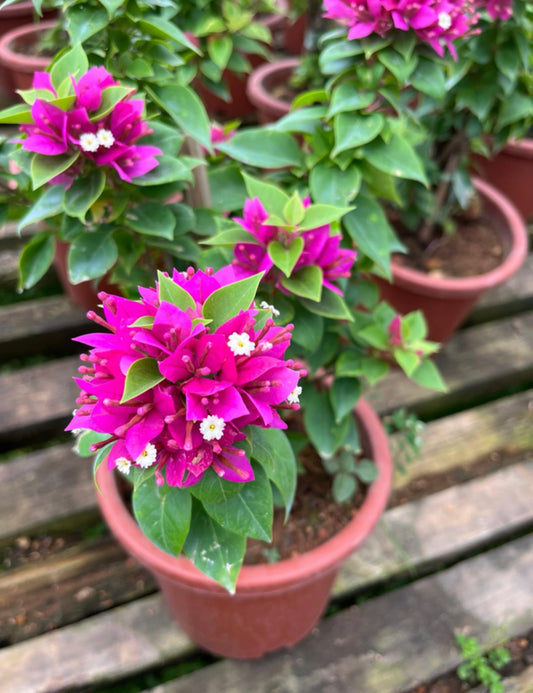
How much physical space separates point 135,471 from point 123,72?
0.52 metres

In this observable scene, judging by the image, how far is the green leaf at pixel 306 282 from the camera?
65 centimetres

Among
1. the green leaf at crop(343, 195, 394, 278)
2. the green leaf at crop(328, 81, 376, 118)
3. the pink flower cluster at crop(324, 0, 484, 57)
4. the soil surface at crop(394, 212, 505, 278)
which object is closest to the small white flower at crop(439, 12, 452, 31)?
the pink flower cluster at crop(324, 0, 484, 57)

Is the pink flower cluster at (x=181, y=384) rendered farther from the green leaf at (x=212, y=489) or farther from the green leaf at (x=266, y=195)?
the green leaf at (x=266, y=195)

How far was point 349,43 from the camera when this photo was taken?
0.76 m

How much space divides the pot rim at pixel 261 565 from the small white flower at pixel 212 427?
0.41 m

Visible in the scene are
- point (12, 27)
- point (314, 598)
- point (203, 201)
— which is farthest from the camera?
point (12, 27)

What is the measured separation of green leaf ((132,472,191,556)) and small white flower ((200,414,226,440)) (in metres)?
0.16

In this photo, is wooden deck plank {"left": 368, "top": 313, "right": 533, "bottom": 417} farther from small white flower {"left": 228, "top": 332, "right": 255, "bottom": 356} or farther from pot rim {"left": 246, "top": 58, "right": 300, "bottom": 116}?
small white flower {"left": 228, "top": 332, "right": 255, "bottom": 356}

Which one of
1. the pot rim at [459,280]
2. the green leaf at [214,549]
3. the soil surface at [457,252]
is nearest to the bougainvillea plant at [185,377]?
the green leaf at [214,549]

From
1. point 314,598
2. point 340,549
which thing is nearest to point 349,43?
point 340,549

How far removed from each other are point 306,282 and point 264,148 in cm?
27

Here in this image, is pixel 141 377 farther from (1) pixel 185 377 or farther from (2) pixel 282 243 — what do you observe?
(2) pixel 282 243

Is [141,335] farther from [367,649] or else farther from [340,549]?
[367,649]

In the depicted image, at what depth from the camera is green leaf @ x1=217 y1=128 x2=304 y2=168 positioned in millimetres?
806
